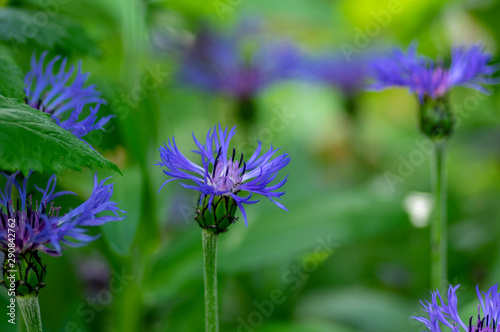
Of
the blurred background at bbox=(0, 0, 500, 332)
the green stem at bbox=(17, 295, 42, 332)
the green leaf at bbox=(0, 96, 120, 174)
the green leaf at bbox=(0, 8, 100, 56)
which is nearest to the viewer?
the green leaf at bbox=(0, 96, 120, 174)

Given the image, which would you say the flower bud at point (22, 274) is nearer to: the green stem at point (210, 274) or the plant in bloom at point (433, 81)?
the green stem at point (210, 274)

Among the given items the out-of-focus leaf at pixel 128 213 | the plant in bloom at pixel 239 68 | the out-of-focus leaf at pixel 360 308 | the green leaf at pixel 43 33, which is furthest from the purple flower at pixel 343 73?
the green leaf at pixel 43 33

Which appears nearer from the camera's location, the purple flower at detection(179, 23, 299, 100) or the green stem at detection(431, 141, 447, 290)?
the green stem at detection(431, 141, 447, 290)

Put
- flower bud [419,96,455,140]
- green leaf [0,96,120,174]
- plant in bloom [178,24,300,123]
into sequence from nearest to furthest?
green leaf [0,96,120,174] → flower bud [419,96,455,140] → plant in bloom [178,24,300,123]

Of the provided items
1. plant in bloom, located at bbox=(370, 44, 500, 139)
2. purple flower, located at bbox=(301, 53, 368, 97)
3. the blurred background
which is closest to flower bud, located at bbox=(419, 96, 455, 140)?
plant in bloom, located at bbox=(370, 44, 500, 139)

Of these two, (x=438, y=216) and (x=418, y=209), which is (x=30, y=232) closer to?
(x=438, y=216)

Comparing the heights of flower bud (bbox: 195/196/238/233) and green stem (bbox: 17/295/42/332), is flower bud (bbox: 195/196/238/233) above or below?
above

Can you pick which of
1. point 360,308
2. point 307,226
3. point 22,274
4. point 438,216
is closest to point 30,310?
point 22,274

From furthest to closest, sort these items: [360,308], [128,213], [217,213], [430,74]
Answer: [360,308] → [128,213] → [430,74] → [217,213]

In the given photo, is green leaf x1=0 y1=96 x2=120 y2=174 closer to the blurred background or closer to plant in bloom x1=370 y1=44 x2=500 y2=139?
the blurred background
